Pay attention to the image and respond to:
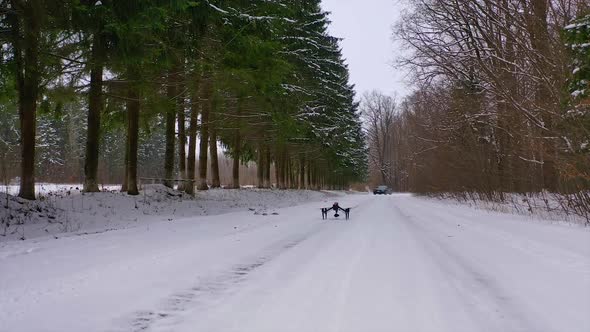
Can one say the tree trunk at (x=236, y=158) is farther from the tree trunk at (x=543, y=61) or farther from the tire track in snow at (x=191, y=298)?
the tire track in snow at (x=191, y=298)

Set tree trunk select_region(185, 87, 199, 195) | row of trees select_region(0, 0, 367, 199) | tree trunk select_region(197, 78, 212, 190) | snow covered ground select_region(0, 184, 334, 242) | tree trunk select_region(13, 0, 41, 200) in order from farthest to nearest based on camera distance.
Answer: tree trunk select_region(185, 87, 199, 195) < tree trunk select_region(197, 78, 212, 190) < tree trunk select_region(13, 0, 41, 200) < row of trees select_region(0, 0, 367, 199) < snow covered ground select_region(0, 184, 334, 242)

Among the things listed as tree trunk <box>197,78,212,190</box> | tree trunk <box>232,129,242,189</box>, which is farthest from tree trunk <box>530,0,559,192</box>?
tree trunk <box>232,129,242,189</box>

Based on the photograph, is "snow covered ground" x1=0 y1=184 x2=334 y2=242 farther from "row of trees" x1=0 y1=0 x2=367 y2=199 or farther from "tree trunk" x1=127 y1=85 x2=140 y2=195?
"row of trees" x1=0 y1=0 x2=367 y2=199

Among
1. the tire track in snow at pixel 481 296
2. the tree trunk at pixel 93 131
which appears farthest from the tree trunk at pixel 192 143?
the tire track in snow at pixel 481 296

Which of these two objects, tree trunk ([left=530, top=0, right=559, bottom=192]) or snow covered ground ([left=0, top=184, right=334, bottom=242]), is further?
tree trunk ([left=530, top=0, right=559, bottom=192])

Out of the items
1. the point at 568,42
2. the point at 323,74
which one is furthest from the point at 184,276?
the point at 323,74

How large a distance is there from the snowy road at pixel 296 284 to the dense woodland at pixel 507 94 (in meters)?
3.26

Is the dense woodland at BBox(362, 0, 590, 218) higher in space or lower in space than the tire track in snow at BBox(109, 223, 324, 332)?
higher

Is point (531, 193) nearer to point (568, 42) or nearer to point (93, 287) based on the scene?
point (568, 42)

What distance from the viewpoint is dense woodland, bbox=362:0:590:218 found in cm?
1020

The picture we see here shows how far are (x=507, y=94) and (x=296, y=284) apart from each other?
39.4 feet

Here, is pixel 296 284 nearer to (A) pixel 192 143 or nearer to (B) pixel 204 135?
(A) pixel 192 143

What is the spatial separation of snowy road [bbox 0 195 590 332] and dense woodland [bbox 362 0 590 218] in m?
3.26

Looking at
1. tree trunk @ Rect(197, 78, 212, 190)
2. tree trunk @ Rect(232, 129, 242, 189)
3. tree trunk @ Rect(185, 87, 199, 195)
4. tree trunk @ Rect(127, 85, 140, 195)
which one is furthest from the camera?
tree trunk @ Rect(232, 129, 242, 189)
